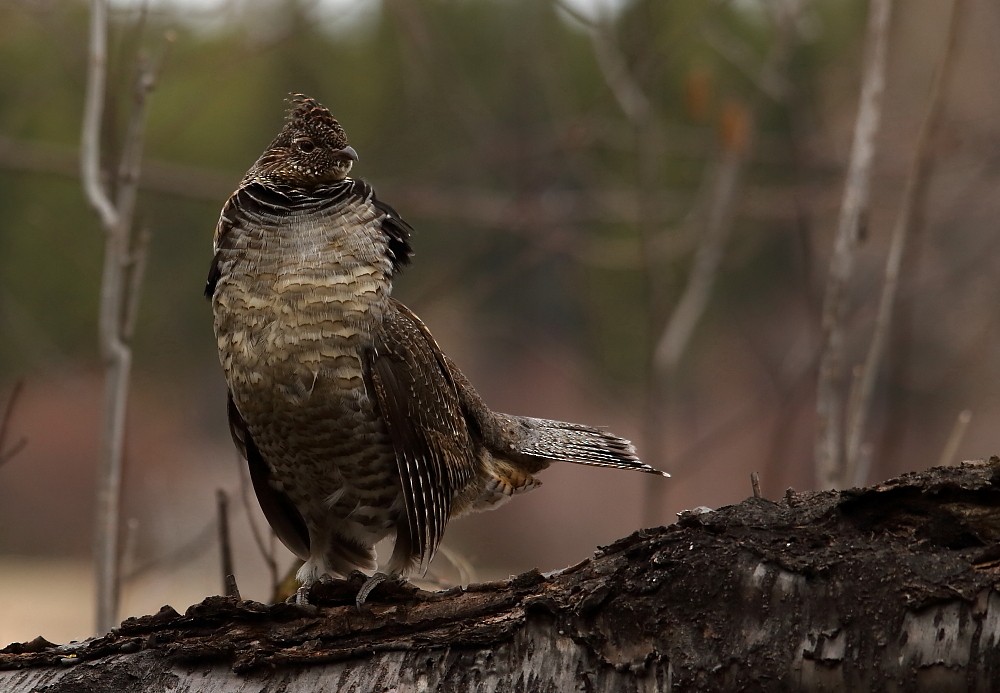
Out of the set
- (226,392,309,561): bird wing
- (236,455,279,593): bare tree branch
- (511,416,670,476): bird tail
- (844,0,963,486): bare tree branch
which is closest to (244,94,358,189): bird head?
(226,392,309,561): bird wing

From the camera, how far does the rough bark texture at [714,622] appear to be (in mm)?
1914

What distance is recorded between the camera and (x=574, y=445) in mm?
4145

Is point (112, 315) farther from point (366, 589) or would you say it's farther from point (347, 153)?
point (366, 589)

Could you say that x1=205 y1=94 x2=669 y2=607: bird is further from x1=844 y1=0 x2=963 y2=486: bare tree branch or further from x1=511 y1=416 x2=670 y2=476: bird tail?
x1=844 y1=0 x2=963 y2=486: bare tree branch

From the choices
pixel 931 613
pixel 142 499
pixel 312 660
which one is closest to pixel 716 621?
pixel 931 613

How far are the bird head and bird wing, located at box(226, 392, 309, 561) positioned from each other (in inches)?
28.9

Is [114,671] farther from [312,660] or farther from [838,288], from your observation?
[838,288]

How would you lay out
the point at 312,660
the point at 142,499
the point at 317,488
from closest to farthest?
the point at 312,660 < the point at 317,488 < the point at 142,499

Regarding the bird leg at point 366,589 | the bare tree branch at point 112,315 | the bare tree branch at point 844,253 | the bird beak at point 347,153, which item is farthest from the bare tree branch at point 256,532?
the bare tree branch at point 844,253

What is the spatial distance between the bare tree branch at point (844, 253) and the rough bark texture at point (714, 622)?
4.87 ft

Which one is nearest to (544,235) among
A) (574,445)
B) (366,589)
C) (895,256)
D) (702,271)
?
(702,271)

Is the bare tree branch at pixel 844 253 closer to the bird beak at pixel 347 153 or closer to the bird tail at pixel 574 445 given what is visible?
the bird tail at pixel 574 445

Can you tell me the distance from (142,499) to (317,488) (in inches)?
501

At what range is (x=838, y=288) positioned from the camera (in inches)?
141
